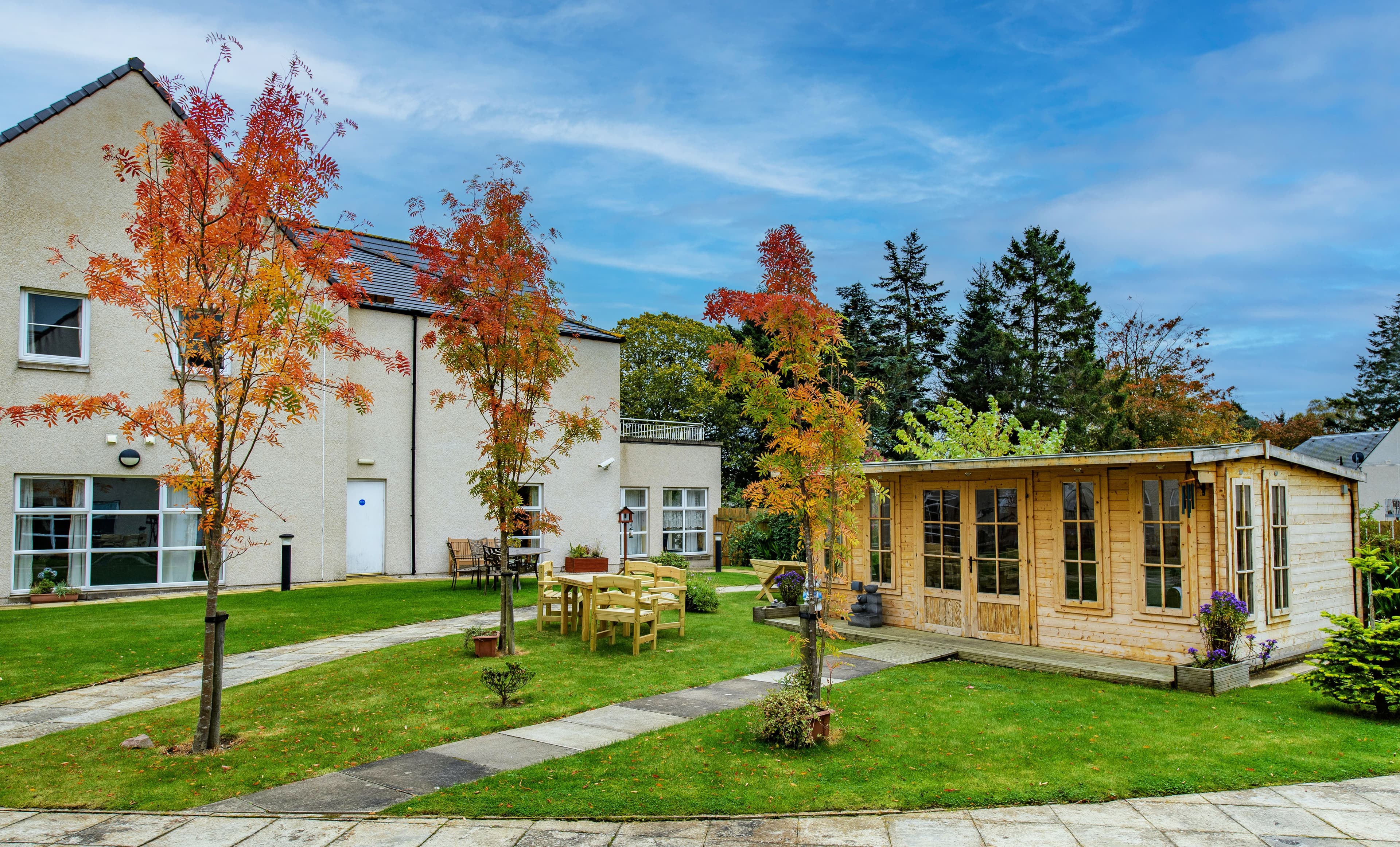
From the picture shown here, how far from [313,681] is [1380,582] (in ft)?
48.8

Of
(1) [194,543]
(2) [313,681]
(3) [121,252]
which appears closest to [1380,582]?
(2) [313,681]

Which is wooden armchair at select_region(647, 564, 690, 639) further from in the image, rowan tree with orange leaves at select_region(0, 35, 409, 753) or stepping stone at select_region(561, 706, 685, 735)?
rowan tree with orange leaves at select_region(0, 35, 409, 753)

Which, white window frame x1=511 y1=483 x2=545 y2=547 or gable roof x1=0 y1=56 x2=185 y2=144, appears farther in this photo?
white window frame x1=511 y1=483 x2=545 y2=547

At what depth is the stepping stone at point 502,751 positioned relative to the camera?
5629 millimetres

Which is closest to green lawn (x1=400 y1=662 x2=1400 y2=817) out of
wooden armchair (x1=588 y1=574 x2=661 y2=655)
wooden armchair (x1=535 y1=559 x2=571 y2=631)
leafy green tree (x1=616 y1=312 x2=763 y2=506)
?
wooden armchair (x1=588 y1=574 x2=661 y2=655)

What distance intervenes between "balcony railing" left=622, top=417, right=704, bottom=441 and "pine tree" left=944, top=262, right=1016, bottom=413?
1378 centimetres

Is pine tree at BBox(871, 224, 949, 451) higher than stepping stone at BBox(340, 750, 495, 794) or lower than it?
higher

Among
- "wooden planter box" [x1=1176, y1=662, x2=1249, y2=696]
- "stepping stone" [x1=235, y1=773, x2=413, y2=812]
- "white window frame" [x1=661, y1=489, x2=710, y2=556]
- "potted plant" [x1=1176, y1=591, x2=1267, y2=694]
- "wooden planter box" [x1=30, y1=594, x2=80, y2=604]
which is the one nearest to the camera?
"stepping stone" [x1=235, y1=773, x2=413, y2=812]

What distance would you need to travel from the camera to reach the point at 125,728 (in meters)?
6.38

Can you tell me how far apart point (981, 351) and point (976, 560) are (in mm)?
24698

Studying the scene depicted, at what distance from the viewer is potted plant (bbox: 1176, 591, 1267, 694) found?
816cm

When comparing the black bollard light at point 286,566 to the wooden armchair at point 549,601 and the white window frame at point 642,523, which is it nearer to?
the wooden armchair at point 549,601

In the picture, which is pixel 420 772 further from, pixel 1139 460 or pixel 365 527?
pixel 365 527

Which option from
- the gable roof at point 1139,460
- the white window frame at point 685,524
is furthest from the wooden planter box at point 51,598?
the gable roof at point 1139,460
